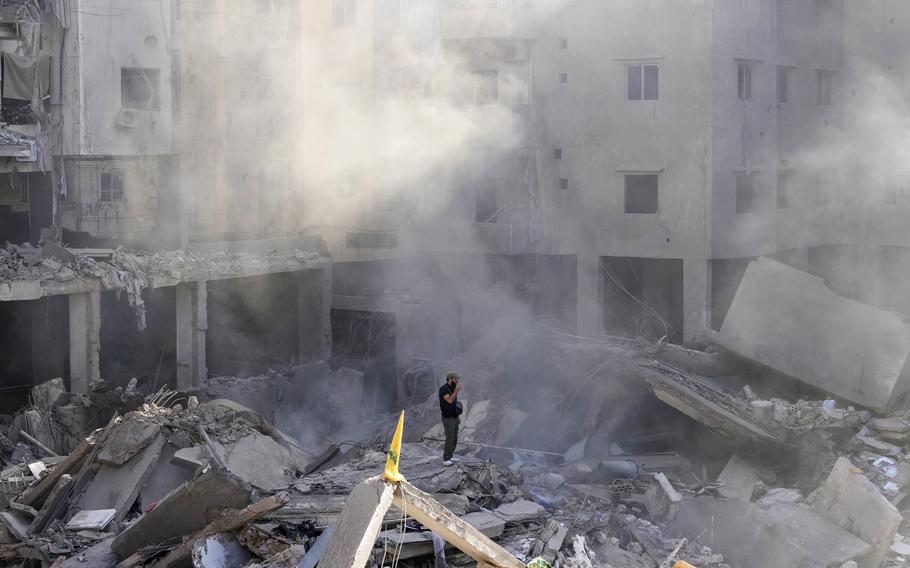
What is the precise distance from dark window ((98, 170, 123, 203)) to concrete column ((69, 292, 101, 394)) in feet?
14.6

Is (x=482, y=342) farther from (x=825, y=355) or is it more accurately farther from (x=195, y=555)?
(x=195, y=555)

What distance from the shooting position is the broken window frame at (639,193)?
24656 mm

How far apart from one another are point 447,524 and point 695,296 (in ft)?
54.5

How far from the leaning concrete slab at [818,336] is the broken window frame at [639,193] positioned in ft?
19.8

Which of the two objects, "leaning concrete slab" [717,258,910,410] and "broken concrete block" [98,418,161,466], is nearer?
"broken concrete block" [98,418,161,466]

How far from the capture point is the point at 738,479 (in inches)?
634

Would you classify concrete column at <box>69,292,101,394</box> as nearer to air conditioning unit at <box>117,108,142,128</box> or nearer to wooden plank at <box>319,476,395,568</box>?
air conditioning unit at <box>117,108,142,128</box>

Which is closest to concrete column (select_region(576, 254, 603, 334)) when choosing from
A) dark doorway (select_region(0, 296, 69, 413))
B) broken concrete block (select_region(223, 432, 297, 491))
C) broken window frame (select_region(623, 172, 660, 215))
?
broken window frame (select_region(623, 172, 660, 215))

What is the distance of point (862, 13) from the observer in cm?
2795

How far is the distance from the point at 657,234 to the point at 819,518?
1145 centimetres

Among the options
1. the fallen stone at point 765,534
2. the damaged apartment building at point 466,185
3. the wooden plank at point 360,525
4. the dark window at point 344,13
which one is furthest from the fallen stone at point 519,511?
the dark window at point 344,13

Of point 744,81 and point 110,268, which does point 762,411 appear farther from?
point 110,268

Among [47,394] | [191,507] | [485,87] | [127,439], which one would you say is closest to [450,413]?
[191,507]

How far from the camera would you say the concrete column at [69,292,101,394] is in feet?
72.0
